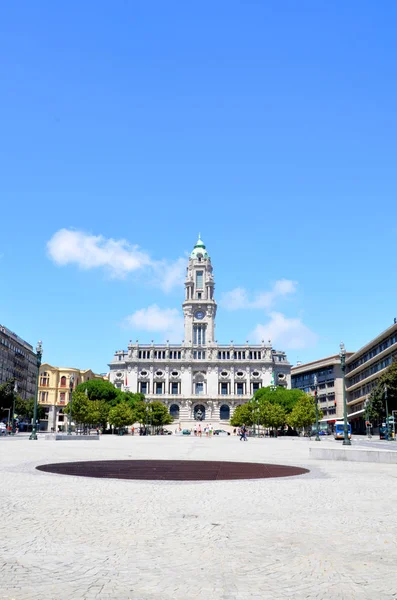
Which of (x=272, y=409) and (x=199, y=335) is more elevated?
(x=199, y=335)

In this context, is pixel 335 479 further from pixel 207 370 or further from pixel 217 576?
pixel 207 370

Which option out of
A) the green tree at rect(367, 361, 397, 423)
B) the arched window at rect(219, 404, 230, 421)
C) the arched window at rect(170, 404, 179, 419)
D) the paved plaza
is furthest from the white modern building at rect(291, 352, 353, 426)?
the paved plaza

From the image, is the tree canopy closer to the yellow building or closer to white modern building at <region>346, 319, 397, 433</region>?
white modern building at <region>346, 319, 397, 433</region>

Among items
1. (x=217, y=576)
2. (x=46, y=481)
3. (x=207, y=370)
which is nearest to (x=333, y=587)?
(x=217, y=576)

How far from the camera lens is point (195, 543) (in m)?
8.86

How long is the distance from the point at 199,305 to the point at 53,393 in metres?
52.1

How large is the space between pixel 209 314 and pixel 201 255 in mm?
20772

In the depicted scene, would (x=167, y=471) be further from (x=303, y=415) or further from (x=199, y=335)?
(x=199, y=335)

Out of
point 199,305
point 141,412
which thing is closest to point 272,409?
point 141,412

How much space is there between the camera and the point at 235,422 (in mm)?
113438

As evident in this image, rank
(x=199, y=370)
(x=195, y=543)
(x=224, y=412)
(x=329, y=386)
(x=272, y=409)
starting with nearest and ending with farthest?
1. (x=195, y=543)
2. (x=272, y=409)
3. (x=329, y=386)
4. (x=224, y=412)
5. (x=199, y=370)

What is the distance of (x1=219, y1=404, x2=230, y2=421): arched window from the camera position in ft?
522

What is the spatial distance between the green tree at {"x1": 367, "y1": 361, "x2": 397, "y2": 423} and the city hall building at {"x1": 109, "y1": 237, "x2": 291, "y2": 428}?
7884cm

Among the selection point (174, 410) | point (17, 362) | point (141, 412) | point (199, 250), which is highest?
point (199, 250)
